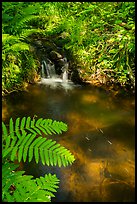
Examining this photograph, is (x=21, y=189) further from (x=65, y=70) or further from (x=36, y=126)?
(x=65, y=70)

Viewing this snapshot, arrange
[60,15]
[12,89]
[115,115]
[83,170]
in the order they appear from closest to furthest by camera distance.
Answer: [83,170]
[115,115]
[12,89]
[60,15]

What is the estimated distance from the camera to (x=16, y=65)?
248 inches

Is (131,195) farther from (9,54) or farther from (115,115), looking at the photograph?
(9,54)

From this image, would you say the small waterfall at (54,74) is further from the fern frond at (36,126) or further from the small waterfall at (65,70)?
the fern frond at (36,126)

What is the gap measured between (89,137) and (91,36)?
3136mm

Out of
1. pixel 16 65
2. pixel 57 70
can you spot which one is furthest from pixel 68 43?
pixel 16 65

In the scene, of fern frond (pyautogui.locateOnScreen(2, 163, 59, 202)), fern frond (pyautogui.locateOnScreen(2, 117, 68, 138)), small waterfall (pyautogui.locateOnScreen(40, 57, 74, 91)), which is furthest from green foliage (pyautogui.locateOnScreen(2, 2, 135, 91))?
A: fern frond (pyautogui.locateOnScreen(2, 163, 59, 202))

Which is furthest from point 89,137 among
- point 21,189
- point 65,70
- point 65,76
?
point 21,189

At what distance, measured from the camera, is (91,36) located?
7199mm

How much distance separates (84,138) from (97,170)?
89 cm

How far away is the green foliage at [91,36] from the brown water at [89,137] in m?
0.64

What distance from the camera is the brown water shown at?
13.1 ft

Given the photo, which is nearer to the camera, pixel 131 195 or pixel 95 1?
pixel 131 195

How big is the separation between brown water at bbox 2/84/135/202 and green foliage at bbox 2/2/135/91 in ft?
2.09
